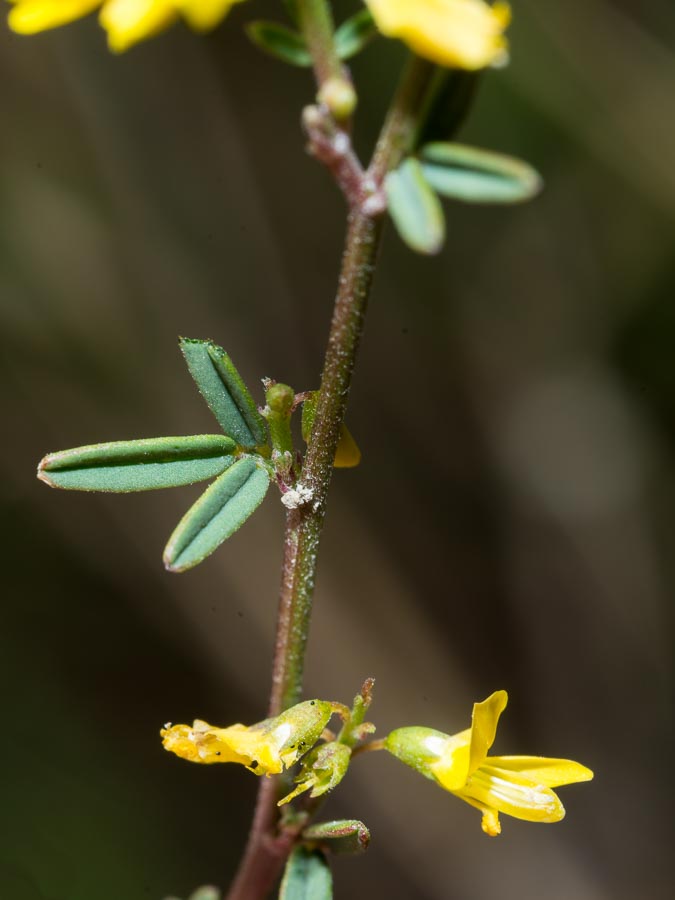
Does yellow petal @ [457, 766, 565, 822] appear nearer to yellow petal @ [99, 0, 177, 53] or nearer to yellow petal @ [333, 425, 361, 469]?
yellow petal @ [333, 425, 361, 469]

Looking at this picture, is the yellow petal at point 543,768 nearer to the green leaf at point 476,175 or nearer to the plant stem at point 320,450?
the plant stem at point 320,450

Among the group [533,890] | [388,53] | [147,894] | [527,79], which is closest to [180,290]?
[388,53]

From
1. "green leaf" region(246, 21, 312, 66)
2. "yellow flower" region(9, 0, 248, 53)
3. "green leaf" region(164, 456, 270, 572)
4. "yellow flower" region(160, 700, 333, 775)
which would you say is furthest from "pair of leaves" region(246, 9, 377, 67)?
"yellow flower" region(160, 700, 333, 775)

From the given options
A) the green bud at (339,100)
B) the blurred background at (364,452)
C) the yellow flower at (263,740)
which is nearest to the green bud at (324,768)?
the yellow flower at (263,740)

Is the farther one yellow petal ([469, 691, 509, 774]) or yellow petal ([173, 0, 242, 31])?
yellow petal ([469, 691, 509, 774])

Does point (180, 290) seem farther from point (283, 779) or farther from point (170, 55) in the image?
point (283, 779)

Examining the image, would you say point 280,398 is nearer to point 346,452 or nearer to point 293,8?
point 346,452

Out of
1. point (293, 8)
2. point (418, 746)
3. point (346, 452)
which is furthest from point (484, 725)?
point (293, 8)
